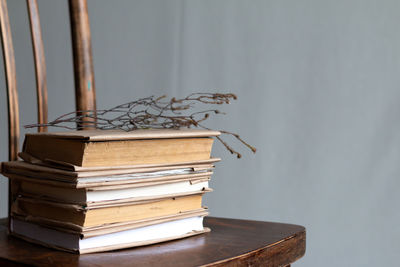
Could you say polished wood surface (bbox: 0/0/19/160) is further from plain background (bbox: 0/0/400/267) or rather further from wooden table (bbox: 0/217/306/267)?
plain background (bbox: 0/0/400/267)

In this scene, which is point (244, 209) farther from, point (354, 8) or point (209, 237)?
point (209, 237)

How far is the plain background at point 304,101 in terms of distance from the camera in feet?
6.07

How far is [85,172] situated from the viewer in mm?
607

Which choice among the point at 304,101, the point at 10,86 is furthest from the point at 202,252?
the point at 304,101

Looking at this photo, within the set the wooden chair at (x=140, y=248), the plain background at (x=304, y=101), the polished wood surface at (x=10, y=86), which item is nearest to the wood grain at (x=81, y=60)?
the wooden chair at (x=140, y=248)

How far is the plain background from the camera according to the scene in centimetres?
185

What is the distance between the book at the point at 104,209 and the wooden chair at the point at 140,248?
4 cm

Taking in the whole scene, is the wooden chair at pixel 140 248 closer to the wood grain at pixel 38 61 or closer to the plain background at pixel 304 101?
the wood grain at pixel 38 61

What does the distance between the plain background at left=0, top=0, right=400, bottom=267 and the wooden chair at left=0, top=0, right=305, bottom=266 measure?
3.60ft

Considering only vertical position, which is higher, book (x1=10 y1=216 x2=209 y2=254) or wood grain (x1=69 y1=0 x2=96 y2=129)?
wood grain (x1=69 y1=0 x2=96 y2=129)

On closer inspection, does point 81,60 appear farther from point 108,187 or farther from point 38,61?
point 108,187

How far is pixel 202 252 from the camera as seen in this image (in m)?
0.64

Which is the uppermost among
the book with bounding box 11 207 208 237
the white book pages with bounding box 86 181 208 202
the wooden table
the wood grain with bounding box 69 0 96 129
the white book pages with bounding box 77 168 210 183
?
the wood grain with bounding box 69 0 96 129

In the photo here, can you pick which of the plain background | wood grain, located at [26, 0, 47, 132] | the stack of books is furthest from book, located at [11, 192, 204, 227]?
the plain background
